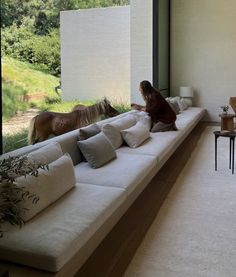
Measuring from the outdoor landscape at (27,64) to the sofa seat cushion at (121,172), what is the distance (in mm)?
795

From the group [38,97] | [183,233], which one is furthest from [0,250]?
[38,97]

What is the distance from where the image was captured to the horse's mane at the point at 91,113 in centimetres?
415

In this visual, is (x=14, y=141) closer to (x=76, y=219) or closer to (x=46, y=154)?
(x=46, y=154)

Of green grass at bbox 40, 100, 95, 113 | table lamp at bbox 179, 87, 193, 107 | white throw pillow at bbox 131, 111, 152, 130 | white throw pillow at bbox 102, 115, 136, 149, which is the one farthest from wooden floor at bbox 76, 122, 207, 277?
table lamp at bbox 179, 87, 193, 107

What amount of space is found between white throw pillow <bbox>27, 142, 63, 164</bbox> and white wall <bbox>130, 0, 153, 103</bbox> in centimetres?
500

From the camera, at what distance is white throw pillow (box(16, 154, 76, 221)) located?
209 centimetres

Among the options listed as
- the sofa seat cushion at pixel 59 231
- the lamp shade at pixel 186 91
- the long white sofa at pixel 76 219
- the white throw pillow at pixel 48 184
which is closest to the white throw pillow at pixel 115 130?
the long white sofa at pixel 76 219

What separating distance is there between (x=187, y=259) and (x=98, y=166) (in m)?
1.26

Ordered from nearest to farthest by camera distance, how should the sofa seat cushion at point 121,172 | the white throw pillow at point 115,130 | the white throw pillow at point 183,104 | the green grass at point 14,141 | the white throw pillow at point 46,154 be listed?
the white throw pillow at point 46,154 → the sofa seat cushion at point 121,172 → the green grass at point 14,141 → the white throw pillow at point 115,130 → the white throw pillow at point 183,104

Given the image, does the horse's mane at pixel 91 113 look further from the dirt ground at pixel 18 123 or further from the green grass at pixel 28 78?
the green grass at pixel 28 78

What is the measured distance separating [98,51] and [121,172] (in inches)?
201

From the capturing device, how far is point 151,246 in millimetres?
2576

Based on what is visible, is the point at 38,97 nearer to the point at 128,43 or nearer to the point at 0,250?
the point at 0,250

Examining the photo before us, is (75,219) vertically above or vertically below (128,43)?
below
